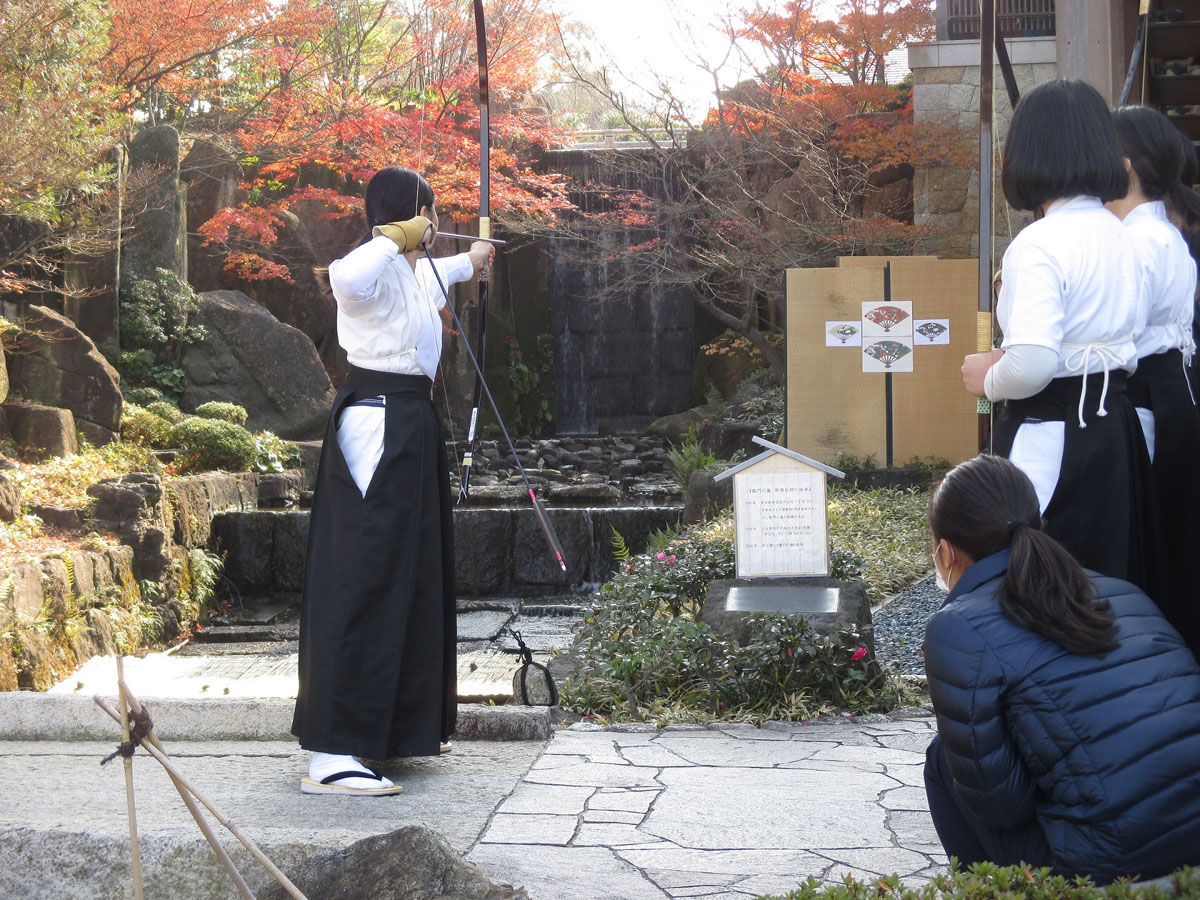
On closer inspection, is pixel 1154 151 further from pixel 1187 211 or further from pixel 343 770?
pixel 343 770

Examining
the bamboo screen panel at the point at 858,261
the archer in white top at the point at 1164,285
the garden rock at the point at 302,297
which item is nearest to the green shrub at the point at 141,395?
the garden rock at the point at 302,297

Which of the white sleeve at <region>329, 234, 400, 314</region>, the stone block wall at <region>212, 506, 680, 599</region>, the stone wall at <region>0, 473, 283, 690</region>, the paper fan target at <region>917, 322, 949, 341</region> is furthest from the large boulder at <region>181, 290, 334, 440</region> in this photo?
the white sleeve at <region>329, 234, 400, 314</region>

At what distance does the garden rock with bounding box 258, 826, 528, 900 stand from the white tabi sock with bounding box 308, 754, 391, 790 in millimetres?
1208

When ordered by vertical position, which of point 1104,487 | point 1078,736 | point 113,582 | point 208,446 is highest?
point 1104,487

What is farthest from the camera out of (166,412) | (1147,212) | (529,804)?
(166,412)

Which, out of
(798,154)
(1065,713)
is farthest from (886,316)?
(1065,713)

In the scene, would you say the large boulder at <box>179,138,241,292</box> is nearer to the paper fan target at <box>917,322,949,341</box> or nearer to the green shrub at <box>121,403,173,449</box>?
the green shrub at <box>121,403,173,449</box>

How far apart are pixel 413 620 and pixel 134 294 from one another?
13589 millimetres

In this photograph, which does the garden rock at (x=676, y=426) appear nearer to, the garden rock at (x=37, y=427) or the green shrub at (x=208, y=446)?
the green shrub at (x=208, y=446)

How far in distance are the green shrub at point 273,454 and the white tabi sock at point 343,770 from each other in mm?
11067

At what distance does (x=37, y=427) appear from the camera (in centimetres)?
1212

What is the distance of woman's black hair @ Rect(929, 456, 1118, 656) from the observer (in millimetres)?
2100

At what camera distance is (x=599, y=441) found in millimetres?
19906

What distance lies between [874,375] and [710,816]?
31.2ft
